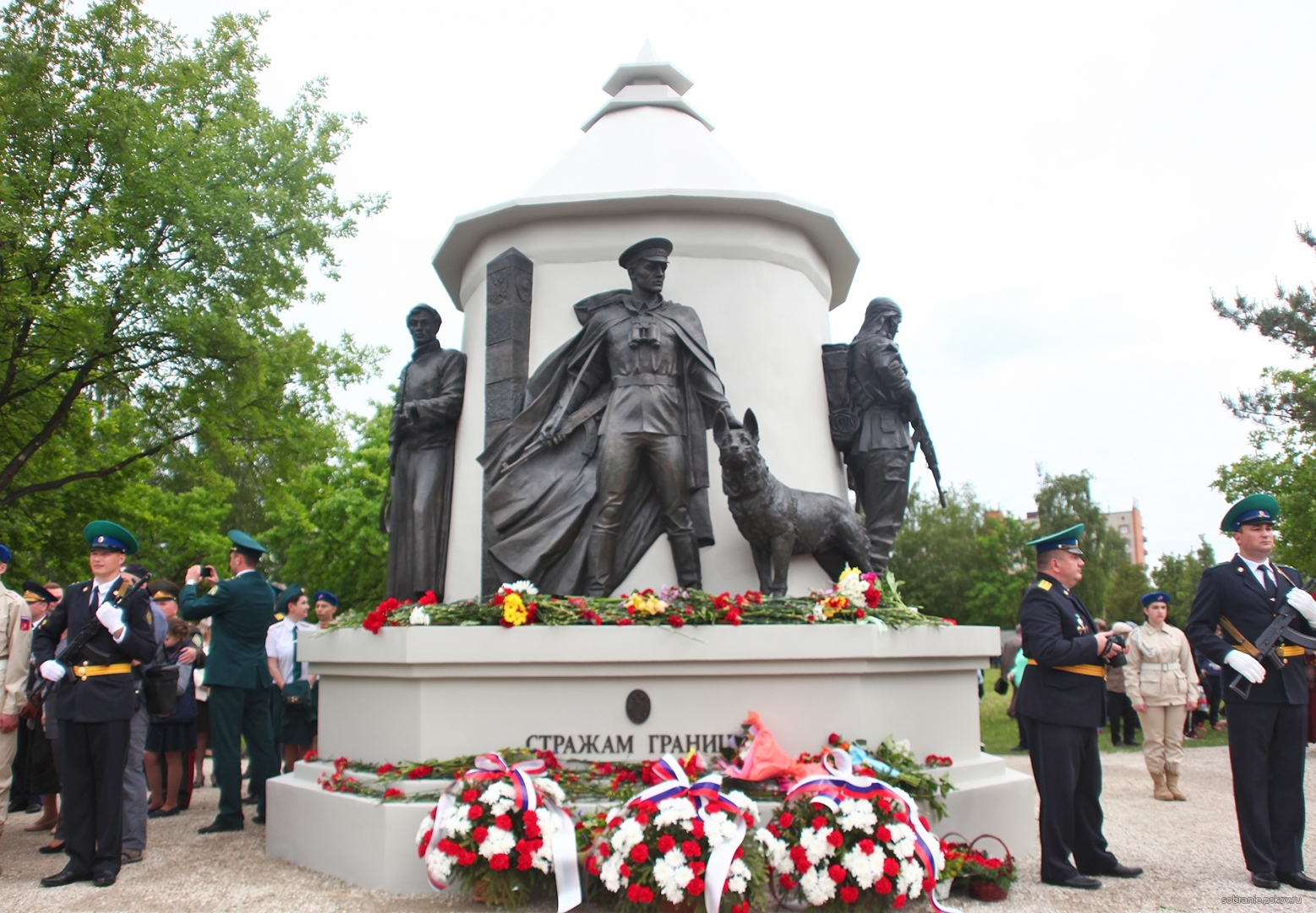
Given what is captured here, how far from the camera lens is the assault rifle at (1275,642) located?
567 cm

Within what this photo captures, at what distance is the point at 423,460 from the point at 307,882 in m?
3.55

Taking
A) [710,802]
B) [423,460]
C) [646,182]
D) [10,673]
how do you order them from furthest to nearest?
[646,182]
[423,460]
[10,673]
[710,802]

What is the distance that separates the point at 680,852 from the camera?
4.59 meters

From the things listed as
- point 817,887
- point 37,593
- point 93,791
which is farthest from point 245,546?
point 817,887

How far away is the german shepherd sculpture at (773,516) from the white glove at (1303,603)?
103 inches

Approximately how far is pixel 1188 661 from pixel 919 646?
17.6 ft

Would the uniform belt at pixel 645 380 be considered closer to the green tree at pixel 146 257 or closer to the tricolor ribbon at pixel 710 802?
the tricolor ribbon at pixel 710 802

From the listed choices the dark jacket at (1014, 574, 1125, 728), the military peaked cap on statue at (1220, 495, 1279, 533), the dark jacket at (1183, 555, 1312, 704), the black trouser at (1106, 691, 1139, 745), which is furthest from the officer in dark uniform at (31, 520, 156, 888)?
the black trouser at (1106, 691, 1139, 745)

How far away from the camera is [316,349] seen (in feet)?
51.0

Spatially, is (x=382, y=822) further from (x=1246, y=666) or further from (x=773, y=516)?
(x=1246, y=666)

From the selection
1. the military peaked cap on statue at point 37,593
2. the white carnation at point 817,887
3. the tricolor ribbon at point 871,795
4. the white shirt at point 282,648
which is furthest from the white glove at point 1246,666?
the military peaked cap on statue at point 37,593

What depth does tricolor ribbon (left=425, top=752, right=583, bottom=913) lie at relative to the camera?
190 inches

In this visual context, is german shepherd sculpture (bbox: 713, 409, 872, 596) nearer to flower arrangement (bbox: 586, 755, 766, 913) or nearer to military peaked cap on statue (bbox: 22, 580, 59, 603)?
flower arrangement (bbox: 586, 755, 766, 913)

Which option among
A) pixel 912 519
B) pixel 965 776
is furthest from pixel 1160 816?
pixel 912 519
